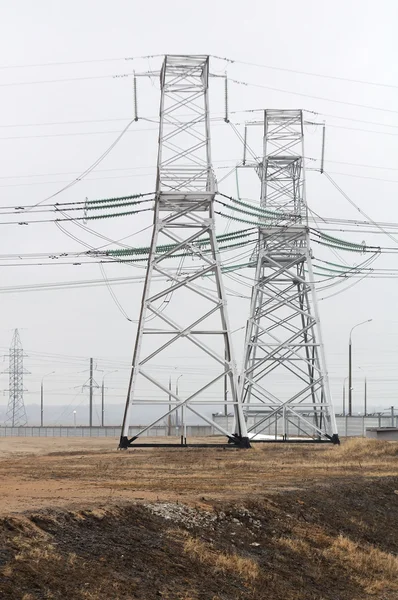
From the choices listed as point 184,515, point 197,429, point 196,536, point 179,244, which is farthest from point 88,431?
point 196,536

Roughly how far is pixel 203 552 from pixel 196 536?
0.81 meters

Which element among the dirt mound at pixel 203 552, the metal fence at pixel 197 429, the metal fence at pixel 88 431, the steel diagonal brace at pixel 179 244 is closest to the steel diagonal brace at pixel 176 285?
the steel diagonal brace at pixel 179 244

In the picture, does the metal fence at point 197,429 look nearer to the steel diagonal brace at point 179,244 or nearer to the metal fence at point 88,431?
the metal fence at point 88,431

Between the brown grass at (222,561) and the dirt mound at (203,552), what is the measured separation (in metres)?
0.02

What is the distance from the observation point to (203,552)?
A: 15.6 metres

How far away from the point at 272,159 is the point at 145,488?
35703mm

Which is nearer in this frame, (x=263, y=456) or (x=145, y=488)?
(x=145, y=488)

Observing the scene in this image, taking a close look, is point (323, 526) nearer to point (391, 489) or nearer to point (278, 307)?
point (391, 489)

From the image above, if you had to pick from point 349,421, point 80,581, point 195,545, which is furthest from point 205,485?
point 349,421

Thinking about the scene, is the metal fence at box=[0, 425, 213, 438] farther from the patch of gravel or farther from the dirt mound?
the patch of gravel

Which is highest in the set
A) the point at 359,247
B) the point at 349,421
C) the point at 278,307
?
the point at 359,247

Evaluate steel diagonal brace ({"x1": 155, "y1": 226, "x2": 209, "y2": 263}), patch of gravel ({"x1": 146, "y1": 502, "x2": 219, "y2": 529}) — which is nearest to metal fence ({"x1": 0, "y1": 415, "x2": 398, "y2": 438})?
steel diagonal brace ({"x1": 155, "y1": 226, "x2": 209, "y2": 263})

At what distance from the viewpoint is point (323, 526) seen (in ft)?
66.6

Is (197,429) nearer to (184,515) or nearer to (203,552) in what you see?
(184,515)
